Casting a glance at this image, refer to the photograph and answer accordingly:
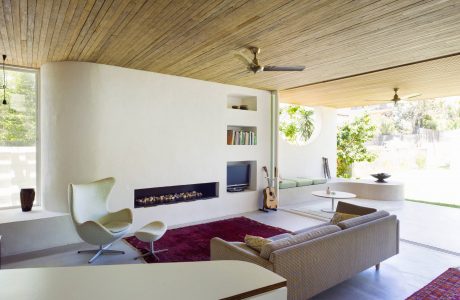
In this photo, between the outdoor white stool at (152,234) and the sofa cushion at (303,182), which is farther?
the sofa cushion at (303,182)

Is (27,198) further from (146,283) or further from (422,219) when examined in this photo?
(422,219)

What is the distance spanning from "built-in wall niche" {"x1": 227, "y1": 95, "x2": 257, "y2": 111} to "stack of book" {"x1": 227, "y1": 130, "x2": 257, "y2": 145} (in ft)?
1.87

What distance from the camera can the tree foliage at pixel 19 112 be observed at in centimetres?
451

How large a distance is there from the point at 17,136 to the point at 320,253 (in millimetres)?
4910

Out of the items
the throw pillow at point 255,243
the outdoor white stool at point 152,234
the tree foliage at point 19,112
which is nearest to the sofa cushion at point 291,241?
the throw pillow at point 255,243

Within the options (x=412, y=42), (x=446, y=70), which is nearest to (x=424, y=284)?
(x=412, y=42)

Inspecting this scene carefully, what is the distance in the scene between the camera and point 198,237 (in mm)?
4480

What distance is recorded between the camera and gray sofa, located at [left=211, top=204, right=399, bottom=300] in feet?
7.44

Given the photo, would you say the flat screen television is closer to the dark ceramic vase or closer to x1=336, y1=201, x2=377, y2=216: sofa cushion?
x1=336, y1=201, x2=377, y2=216: sofa cushion

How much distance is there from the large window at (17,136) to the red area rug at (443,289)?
5.59 meters

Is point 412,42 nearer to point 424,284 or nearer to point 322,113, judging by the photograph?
point 424,284

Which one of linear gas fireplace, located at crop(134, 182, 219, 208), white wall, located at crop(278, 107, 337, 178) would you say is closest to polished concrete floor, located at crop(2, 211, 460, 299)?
linear gas fireplace, located at crop(134, 182, 219, 208)

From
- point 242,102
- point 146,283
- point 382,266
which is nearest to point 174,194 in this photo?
point 242,102

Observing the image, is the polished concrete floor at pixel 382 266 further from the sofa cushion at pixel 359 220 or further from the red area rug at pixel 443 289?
the sofa cushion at pixel 359 220
